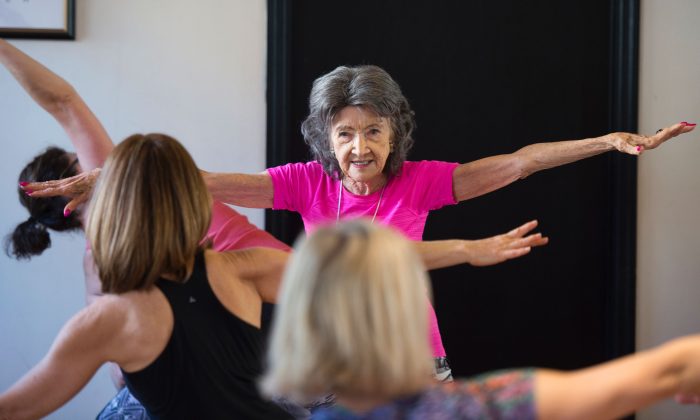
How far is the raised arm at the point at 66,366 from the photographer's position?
1.49m

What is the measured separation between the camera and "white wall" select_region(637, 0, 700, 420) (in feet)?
10.1

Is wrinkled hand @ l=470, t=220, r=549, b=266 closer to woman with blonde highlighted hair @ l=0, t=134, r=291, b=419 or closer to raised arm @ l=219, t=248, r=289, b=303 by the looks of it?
raised arm @ l=219, t=248, r=289, b=303

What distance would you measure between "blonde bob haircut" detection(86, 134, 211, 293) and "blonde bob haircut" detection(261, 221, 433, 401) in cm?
51

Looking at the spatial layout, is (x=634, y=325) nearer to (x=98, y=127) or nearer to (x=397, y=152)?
(x=397, y=152)

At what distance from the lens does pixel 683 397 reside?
124 centimetres

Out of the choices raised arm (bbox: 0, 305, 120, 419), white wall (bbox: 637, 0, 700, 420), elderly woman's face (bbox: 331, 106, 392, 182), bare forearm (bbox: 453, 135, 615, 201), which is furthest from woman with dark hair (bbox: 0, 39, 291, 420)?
white wall (bbox: 637, 0, 700, 420)

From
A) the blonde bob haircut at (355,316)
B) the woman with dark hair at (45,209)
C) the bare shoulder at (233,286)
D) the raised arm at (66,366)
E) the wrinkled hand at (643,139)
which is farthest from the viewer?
the woman with dark hair at (45,209)

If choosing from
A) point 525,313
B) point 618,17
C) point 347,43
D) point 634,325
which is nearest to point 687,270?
point 634,325

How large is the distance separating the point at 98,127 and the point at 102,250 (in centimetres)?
108

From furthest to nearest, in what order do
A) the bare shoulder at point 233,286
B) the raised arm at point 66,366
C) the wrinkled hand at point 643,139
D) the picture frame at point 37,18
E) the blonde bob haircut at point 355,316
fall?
the picture frame at point 37,18, the wrinkled hand at point 643,139, the bare shoulder at point 233,286, the raised arm at point 66,366, the blonde bob haircut at point 355,316

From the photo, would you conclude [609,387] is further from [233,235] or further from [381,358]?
[233,235]

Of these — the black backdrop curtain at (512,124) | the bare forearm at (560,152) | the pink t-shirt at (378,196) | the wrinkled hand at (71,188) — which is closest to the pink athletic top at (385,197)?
the pink t-shirt at (378,196)

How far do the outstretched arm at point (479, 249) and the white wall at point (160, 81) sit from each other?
127 cm

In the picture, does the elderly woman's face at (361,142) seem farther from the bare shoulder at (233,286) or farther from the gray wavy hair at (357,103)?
the bare shoulder at (233,286)
